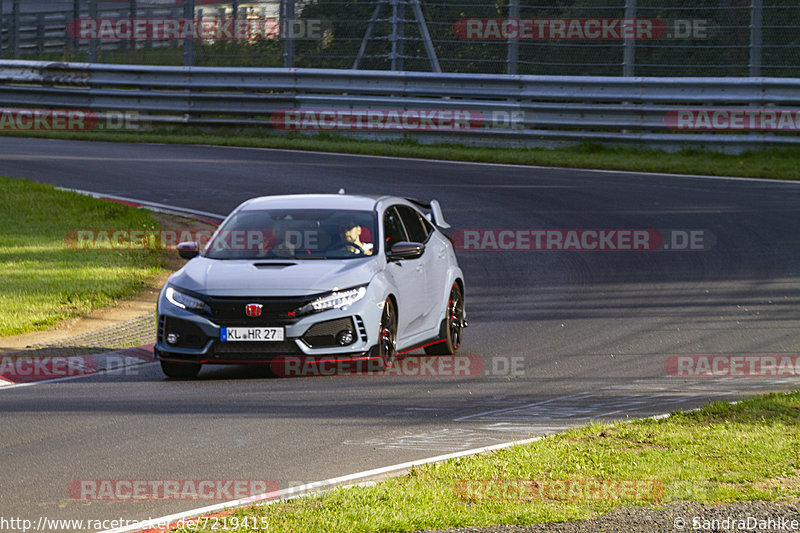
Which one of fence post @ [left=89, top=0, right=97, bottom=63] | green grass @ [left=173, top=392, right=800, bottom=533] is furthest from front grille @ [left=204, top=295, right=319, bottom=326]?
fence post @ [left=89, top=0, right=97, bottom=63]

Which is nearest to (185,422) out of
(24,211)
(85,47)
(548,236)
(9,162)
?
(548,236)

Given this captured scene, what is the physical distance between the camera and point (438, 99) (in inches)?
1028

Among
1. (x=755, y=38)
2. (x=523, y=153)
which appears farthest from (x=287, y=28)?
(x=755, y=38)

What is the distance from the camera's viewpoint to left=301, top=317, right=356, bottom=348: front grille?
10211 mm

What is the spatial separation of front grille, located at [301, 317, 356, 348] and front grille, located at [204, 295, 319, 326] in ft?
0.58

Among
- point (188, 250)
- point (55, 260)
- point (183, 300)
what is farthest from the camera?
point (55, 260)

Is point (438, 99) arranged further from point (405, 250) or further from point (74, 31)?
point (405, 250)

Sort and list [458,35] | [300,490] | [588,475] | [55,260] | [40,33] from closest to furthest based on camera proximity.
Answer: [300,490], [588,475], [55,260], [458,35], [40,33]

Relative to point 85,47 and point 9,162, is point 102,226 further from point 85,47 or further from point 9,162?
point 85,47

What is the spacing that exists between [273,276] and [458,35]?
16.8 metres

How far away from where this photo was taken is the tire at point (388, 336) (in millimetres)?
10531

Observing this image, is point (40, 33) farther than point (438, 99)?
Yes

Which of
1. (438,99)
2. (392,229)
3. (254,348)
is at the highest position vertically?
(438,99)

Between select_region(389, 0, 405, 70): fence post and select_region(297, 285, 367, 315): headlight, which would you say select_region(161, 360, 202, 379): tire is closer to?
select_region(297, 285, 367, 315): headlight
